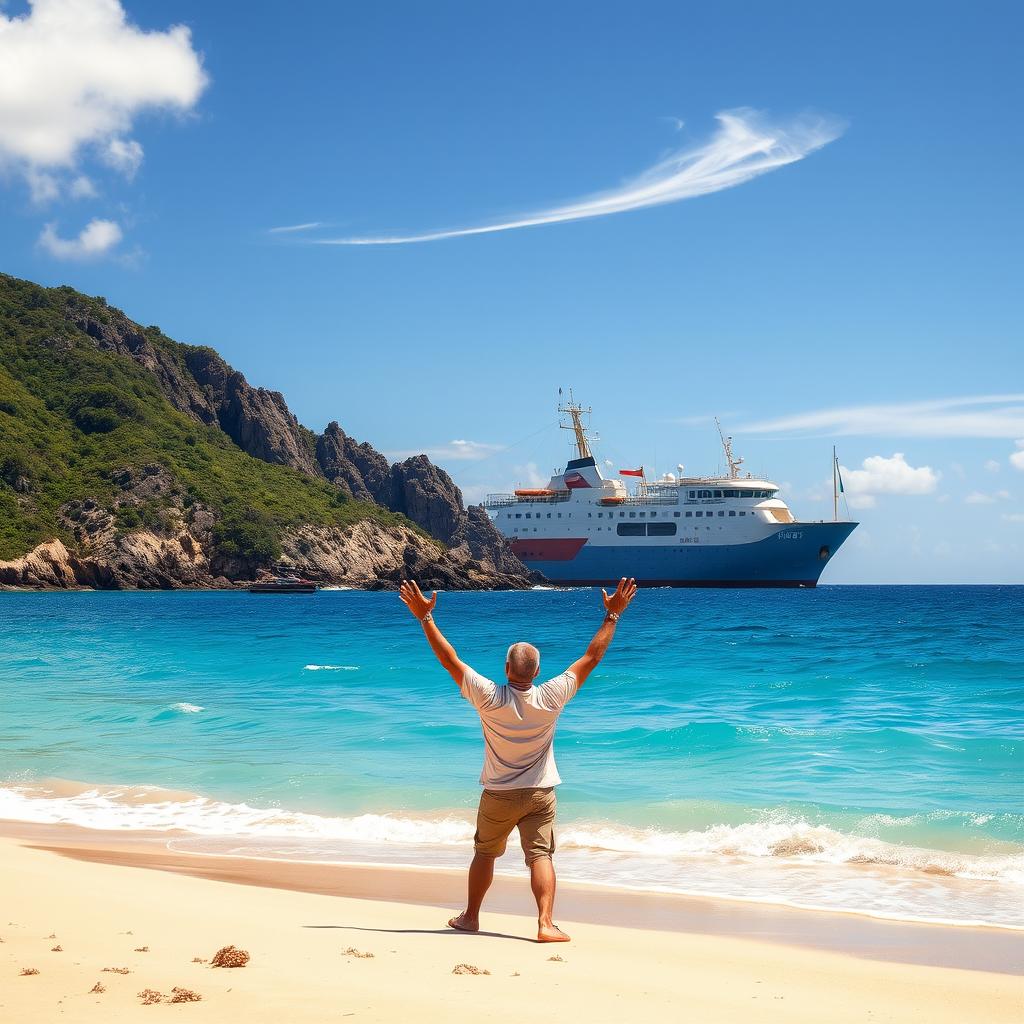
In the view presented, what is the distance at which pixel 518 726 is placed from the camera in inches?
195

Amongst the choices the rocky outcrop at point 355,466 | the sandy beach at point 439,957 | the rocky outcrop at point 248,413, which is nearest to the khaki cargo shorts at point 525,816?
the sandy beach at point 439,957

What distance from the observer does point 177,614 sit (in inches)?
1860

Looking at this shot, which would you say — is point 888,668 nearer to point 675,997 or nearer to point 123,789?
point 123,789

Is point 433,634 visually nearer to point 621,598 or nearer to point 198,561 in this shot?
point 621,598

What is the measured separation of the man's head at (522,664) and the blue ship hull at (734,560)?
7482 centimetres

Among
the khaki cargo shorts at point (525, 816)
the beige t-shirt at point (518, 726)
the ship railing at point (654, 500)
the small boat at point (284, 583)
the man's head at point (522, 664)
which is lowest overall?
the khaki cargo shorts at point (525, 816)

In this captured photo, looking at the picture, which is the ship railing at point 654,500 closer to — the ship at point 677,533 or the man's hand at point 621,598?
the ship at point 677,533

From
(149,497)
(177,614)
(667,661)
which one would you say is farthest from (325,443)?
(667,661)

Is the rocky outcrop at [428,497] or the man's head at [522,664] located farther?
the rocky outcrop at [428,497]

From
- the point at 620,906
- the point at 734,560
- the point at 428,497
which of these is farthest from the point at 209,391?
the point at 620,906

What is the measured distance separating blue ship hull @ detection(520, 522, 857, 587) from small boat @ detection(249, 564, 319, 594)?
77.9 ft

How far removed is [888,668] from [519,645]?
65.1 feet

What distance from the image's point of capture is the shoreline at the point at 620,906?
5746mm

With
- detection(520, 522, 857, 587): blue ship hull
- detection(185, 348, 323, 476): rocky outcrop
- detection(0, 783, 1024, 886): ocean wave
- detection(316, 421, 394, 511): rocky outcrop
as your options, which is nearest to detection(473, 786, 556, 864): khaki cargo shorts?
detection(0, 783, 1024, 886): ocean wave
